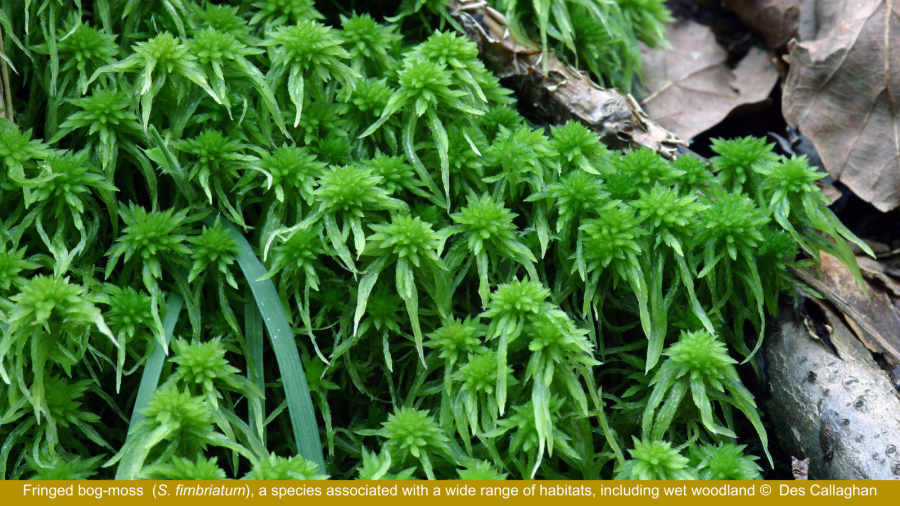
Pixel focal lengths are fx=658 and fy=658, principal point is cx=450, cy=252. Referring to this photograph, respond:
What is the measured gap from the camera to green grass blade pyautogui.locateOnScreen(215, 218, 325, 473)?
1.72m

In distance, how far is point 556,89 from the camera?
2.32 m

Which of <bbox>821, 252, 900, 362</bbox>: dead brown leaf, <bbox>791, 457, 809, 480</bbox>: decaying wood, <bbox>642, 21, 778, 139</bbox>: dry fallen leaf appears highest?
<bbox>642, 21, 778, 139</bbox>: dry fallen leaf

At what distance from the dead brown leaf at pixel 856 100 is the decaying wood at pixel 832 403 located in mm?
738

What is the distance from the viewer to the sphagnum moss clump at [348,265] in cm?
171

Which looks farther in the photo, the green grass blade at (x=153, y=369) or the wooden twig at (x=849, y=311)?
the wooden twig at (x=849, y=311)

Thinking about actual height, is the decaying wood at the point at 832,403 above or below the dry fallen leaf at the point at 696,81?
below

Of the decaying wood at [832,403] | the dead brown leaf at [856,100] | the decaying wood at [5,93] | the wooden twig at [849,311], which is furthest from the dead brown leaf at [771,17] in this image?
the decaying wood at [5,93]

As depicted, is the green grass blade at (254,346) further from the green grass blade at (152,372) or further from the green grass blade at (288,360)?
the green grass blade at (152,372)

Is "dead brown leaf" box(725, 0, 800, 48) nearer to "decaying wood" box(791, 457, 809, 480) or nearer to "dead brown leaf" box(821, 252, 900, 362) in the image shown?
"dead brown leaf" box(821, 252, 900, 362)

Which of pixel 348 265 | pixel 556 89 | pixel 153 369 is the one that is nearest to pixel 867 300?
pixel 556 89

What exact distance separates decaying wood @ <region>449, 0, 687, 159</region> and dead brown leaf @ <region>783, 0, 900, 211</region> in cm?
67

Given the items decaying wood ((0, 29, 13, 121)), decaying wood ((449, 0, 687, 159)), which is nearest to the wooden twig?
decaying wood ((449, 0, 687, 159))

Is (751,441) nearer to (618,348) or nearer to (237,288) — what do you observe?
(618,348)

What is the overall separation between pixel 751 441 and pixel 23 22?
2.59 metres
